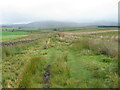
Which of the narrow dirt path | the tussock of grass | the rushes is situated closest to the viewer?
the tussock of grass

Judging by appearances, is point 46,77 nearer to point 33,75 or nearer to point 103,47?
point 33,75

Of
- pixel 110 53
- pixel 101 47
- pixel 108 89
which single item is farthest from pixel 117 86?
pixel 101 47

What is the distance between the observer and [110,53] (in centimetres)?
1187

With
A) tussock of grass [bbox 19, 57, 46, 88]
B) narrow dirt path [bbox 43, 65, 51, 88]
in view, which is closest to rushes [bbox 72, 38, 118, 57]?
narrow dirt path [bbox 43, 65, 51, 88]

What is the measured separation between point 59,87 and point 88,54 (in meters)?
6.29

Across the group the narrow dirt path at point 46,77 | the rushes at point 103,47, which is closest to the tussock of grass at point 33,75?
the narrow dirt path at point 46,77

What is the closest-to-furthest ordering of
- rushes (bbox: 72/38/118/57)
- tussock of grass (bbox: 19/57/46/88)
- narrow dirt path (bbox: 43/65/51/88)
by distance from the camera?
tussock of grass (bbox: 19/57/46/88) → narrow dirt path (bbox: 43/65/51/88) → rushes (bbox: 72/38/118/57)

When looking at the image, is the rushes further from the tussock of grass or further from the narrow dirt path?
the tussock of grass

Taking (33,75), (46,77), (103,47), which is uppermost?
(103,47)

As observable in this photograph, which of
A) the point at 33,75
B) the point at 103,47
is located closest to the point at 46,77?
the point at 33,75

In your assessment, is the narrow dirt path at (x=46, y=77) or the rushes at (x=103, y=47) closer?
the narrow dirt path at (x=46, y=77)

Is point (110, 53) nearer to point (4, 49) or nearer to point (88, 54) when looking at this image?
point (88, 54)

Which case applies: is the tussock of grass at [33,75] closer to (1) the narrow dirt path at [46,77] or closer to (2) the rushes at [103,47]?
(1) the narrow dirt path at [46,77]

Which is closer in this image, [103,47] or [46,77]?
[46,77]
